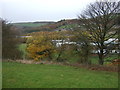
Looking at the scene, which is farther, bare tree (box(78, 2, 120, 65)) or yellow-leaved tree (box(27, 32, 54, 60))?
yellow-leaved tree (box(27, 32, 54, 60))

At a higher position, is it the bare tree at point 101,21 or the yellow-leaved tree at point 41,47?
the bare tree at point 101,21

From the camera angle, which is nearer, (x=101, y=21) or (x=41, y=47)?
(x=101, y=21)

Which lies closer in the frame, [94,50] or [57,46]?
[94,50]

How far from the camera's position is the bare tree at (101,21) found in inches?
606

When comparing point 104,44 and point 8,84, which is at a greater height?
point 104,44

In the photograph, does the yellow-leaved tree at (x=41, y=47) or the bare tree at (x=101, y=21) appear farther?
the yellow-leaved tree at (x=41, y=47)

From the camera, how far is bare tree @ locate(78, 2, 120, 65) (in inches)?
606

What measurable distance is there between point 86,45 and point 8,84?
12559 mm

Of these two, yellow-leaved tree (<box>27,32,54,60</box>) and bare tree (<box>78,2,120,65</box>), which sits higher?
bare tree (<box>78,2,120,65</box>)

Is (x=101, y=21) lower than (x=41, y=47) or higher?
higher

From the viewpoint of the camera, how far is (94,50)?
57.8 ft

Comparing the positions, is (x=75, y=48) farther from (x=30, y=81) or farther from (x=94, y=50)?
(x=30, y=81)

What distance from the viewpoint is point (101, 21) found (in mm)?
15766

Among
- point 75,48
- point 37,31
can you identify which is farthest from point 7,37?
point 37,31
